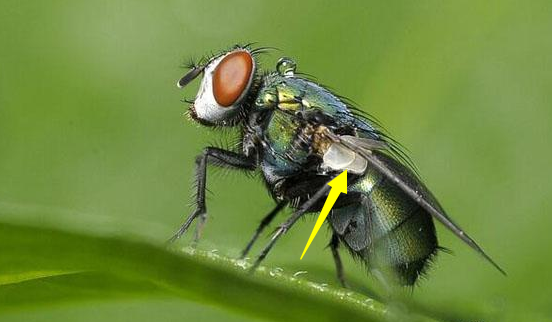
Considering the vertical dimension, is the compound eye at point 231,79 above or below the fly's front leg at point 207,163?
above

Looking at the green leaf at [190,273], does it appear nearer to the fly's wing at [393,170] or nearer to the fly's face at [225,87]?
the fly's wing at [393,170]

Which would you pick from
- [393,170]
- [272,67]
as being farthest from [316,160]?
[272,67]

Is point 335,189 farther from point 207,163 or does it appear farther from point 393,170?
point 207,163

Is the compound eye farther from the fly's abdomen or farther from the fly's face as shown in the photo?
the fly's abdomen

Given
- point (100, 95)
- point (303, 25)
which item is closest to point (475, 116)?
point (303, 25)

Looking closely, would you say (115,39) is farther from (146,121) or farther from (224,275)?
(224,275)

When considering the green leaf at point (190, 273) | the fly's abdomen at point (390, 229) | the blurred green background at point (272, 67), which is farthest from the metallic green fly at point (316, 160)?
the green leaf at point (190, 273)
